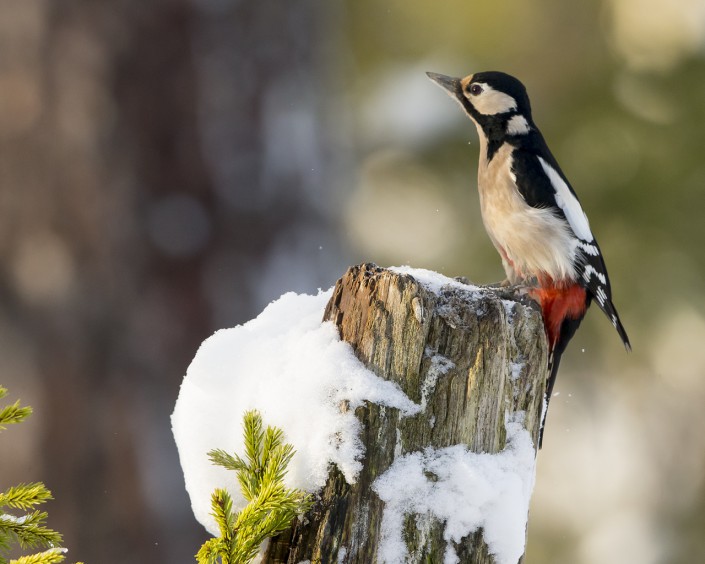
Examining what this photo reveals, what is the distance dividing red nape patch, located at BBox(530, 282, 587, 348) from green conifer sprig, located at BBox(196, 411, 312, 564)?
7.34 ft

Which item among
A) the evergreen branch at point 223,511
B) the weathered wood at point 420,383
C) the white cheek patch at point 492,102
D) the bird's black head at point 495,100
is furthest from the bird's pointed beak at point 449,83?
the evergreen branch at point 223,511

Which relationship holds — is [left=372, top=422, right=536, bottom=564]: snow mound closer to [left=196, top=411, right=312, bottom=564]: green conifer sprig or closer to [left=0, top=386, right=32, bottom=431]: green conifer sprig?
[left=196, top=411, right=312, bottom=564]: green conifer sprig

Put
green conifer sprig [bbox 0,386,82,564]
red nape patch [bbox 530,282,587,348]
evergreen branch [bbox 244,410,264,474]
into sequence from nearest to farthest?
1. green conifer sprig [bbox 0,386,82,564]
2. evergreen branch [bbox 244,410,264,474]
3. red nape patch [bbox 530,282,587,348]

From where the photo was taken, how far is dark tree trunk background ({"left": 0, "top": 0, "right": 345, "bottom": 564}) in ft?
15.0

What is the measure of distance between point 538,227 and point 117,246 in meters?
2.23

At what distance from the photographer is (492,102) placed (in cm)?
446

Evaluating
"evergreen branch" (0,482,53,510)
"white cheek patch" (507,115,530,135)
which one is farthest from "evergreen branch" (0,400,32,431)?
"white cheek patch" (507,115,530,135)

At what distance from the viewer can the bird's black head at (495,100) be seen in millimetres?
4371

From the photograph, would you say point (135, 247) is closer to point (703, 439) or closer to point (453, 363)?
point (453, 363)

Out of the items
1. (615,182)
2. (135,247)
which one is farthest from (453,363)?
(615,182)

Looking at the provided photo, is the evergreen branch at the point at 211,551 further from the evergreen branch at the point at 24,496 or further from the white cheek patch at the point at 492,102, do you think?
the white cheek patch at the point at 492,102

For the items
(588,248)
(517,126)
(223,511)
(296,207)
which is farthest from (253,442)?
(296,207)

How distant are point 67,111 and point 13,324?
3.86ft

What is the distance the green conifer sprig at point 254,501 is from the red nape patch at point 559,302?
2238 mm
